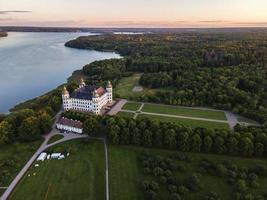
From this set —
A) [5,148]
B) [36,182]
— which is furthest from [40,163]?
[5,148]

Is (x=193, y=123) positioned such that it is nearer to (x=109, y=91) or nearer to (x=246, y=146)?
(x=246, y=146)

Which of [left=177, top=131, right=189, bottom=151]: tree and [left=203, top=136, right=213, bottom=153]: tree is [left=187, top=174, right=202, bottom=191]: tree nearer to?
[left=177, top=131, right=189, bottom=151]: tree

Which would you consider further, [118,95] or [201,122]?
[118,95]

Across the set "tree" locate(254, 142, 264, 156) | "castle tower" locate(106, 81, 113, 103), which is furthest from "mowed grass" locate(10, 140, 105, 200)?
"tree" locate(254, 142, 264, 156)

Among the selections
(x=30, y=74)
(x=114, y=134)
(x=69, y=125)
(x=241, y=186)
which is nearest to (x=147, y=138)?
(x=114, y=134)

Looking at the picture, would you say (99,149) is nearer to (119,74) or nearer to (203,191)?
(203,191)
